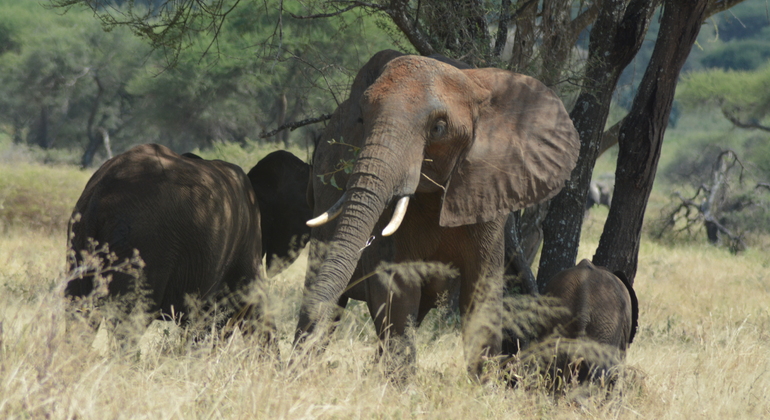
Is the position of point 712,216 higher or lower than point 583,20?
lower

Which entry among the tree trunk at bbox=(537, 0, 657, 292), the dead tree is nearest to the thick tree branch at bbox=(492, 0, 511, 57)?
the tree trunk at bbox=(537, 0, 657, 292)

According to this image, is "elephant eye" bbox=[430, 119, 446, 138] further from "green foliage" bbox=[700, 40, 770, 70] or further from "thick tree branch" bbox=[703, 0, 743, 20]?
"green foliage" bbox=[700, 40, 770, 70]

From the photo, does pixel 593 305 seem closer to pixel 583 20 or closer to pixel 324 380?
pixel 324 380

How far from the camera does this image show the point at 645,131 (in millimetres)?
6145

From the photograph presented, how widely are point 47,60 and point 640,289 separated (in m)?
24.6

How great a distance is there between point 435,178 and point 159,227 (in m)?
1.61

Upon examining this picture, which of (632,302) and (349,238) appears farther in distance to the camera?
(632,302)

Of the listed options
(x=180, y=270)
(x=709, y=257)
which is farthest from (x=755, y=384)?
(x=709, y=257)

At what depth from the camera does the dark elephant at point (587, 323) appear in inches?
179

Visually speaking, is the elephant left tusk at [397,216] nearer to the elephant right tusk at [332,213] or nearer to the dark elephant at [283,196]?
the elephant right tusk at [332,213]

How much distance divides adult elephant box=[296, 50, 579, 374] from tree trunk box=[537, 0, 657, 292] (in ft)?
5.78

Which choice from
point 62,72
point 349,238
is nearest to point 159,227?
point 349,238

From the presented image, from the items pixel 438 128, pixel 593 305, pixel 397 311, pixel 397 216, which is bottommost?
pixel 397 311

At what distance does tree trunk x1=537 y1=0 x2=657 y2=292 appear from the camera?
6.22 m
